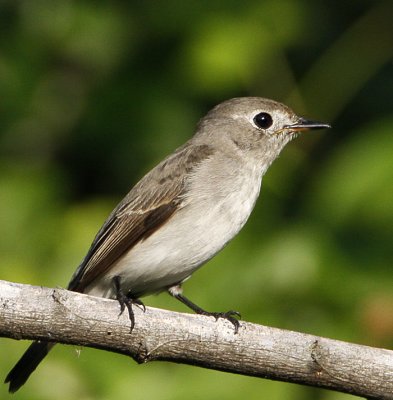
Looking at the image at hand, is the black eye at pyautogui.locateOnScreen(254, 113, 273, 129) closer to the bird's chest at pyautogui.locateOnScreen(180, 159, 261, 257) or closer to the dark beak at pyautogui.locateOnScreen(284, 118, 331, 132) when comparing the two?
the dark beak at pyautogui.locateOnScreen(284, 118, 331, 132)

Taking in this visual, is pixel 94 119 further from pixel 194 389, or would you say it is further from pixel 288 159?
pixel 194 389

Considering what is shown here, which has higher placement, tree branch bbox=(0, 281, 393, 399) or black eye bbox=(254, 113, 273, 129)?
black eye bbox=(254, 113, 273, 129)

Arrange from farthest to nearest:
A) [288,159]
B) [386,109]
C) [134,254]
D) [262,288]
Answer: [386,109] → [288,159] → [134,254] → [262,288]

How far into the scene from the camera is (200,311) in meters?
5.01

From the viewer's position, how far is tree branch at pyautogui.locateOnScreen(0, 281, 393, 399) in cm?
423

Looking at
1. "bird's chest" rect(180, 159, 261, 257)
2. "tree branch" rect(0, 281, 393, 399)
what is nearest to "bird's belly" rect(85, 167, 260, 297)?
"bird's chest" rect(180, 159, 261, 257)

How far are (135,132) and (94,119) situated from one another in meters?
0.30

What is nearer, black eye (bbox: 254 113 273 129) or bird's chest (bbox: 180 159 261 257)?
bird's chest (bbox: 180 159 261 257)

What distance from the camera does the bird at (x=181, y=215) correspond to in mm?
5332

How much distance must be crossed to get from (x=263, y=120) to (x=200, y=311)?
1705mm

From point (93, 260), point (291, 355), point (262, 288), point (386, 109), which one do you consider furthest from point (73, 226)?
point (386, 109)

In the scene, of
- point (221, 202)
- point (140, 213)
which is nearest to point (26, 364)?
point (140, 213)

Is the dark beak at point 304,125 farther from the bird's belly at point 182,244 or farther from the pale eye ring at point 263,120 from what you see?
the bird's belly at point 182,244

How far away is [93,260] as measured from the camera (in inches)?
217
